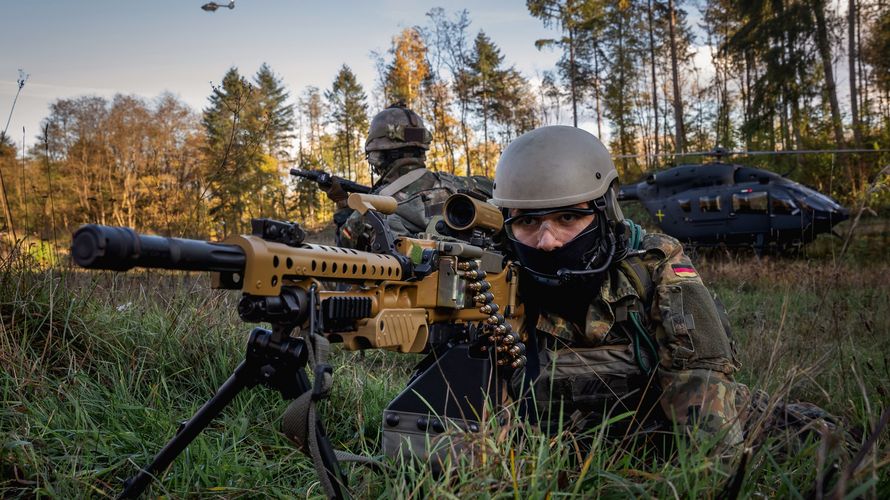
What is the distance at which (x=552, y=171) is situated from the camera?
Result: 3.04 meters

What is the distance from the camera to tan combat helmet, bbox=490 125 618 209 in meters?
3.02

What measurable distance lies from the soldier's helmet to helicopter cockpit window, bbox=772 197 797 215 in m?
10.7

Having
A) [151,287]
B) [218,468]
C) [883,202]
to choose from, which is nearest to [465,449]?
[218,468]

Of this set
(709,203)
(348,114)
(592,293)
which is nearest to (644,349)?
(592,293)

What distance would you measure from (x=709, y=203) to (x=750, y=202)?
0.98m

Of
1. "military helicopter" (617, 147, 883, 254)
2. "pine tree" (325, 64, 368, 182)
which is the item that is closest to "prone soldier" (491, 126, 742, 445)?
"military helicopter" (617, 147, 883, 254)

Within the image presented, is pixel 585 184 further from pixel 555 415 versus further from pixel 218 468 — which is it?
pixel 218 468

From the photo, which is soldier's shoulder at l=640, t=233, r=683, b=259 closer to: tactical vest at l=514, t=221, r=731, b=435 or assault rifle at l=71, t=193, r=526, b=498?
tactical vest at l=514, t=221, r=731, b=435

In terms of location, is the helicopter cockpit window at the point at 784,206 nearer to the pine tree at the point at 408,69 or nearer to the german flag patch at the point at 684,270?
the german flag patch at the point at 684,270

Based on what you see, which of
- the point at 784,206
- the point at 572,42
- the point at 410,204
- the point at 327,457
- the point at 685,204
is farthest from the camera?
the point at 572,42

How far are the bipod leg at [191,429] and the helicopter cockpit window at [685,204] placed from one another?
1561cm

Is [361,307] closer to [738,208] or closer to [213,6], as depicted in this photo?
[213,6]

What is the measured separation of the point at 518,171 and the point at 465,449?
164 cm

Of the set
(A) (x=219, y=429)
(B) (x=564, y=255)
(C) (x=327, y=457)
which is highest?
(B) (x=564, y=255)
